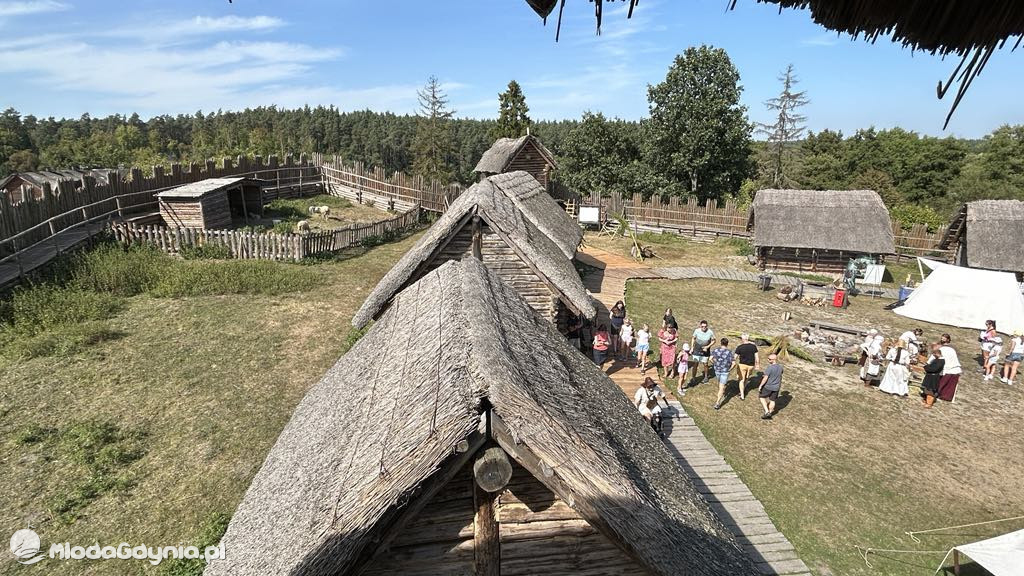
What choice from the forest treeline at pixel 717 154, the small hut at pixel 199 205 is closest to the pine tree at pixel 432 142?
the forest treeline at pixel 717 154

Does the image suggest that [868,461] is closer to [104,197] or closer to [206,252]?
[206,252]

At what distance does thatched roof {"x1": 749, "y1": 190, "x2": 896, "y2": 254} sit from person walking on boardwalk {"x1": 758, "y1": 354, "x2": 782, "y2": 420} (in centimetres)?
1377

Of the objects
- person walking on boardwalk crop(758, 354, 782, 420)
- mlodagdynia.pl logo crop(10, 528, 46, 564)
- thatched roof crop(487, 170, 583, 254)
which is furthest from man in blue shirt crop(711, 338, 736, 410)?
mlodagdynia.pl logo crop(10, 528, 46, 564)

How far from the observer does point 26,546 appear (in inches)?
284

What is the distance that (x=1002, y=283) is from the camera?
16.7 metres

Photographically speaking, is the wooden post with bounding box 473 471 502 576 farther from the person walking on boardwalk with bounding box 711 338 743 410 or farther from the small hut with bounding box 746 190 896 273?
the small hut with bounding box 746 190 896 273

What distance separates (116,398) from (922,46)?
14155 millimetres

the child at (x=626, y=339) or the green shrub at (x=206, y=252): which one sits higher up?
the green shrub at (x=206, y=252)

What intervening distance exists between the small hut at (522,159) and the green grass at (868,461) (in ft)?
68.0

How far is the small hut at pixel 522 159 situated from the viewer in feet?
101

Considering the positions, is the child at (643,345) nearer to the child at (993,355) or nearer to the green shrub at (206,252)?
the child at (993,355)

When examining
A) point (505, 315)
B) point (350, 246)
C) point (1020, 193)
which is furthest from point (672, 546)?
point (1020, 193)

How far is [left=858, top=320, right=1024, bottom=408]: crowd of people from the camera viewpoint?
492 inches

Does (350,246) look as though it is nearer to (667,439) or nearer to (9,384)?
(9,384)
